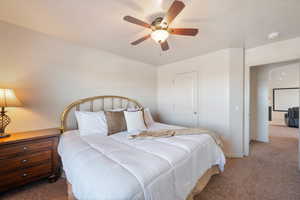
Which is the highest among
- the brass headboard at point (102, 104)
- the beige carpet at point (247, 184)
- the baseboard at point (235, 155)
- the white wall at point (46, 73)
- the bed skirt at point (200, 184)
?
the white wall at point (46, 73)

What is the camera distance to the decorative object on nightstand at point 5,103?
71.9 inches

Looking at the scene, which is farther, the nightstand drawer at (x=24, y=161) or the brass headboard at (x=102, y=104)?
the brass headboard at (x=102, y=104)

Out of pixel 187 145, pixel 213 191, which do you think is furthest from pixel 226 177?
pixel 187 145

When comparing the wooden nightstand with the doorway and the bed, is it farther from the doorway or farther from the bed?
the doorway

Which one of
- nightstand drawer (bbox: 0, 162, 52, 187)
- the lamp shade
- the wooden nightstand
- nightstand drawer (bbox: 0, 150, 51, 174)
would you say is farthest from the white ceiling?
nightstand drawer (bbox: 0, 162, 52, 187)

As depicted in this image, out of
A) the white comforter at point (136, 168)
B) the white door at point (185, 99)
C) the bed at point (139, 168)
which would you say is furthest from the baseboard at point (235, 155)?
the white comforter at point (136, 168)

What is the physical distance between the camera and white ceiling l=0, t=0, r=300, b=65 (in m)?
1.66

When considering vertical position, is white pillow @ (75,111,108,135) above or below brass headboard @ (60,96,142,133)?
below

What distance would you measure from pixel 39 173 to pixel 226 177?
300cm

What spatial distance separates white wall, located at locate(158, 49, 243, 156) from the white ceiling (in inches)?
18.8

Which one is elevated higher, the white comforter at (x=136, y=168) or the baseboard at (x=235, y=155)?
the white comforter at (x=136, y=168)

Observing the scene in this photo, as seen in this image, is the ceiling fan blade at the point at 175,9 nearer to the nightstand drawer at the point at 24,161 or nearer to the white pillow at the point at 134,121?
the white pillow at the point at 134,121

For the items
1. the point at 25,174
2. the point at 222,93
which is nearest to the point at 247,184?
the point at 222,93

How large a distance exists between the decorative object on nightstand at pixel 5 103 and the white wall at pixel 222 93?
3765mm
